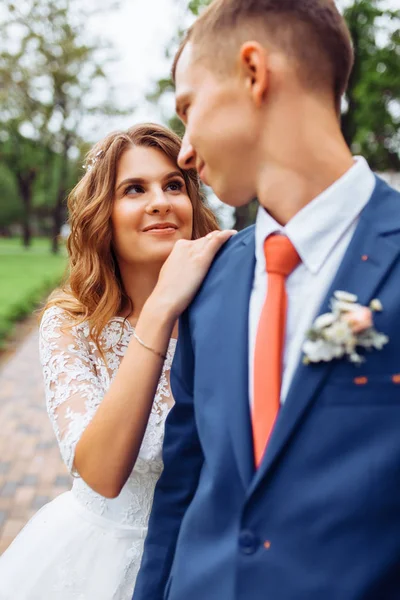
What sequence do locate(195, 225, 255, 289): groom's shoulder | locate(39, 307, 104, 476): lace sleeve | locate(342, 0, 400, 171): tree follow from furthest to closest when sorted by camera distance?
locate(342, 0, 400, 171): tree
locate(39, 307, 104, 476): lace sleeve
locate(195, 225, 255, 289): groom's shoulder

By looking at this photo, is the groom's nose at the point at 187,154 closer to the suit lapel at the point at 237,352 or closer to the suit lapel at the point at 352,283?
the suit lapel at the point at 237,352

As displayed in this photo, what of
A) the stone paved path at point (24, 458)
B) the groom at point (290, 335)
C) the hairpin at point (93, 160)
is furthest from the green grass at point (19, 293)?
the groom at point (290, 335)

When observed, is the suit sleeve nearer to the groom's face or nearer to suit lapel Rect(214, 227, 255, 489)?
suit lapel Rect(214, 227, 255, 489)

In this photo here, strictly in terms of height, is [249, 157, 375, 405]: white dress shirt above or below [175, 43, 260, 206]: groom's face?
below

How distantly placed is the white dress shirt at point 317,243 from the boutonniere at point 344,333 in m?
0.08

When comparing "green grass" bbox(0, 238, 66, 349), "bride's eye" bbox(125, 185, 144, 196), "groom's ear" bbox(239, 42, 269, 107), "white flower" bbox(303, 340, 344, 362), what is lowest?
"green grass" bbox(0, 238, 66, 349)

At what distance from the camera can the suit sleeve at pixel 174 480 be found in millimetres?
1622

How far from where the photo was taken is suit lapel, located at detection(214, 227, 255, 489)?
127 centimetres

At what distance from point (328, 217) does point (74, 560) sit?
163cm

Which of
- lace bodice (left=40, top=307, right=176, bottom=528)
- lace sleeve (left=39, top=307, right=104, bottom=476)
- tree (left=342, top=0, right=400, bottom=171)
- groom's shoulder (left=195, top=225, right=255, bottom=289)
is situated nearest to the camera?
groom's shoulder (left=195, top=225, right=255, bottom=289)

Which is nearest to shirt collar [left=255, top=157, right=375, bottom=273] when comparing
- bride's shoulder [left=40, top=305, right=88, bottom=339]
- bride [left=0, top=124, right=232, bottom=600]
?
bride [left=0, top=124, right=232, bottom=600]

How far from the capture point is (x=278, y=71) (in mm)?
1256

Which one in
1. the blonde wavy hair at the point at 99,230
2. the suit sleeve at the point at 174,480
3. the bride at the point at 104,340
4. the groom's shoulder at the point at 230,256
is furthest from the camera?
the blonde wavy hair at the point at 99,230

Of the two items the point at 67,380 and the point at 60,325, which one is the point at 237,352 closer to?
the point at 67,380
